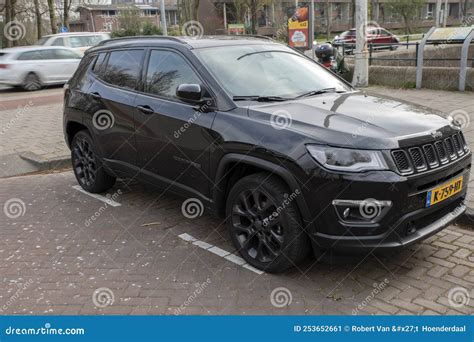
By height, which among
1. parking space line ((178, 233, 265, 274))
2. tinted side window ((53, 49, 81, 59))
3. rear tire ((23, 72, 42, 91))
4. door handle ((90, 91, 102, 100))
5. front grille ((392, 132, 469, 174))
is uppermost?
door handle ((90, 91, 102, 100))

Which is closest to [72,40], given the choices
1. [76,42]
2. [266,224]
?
[76,42]

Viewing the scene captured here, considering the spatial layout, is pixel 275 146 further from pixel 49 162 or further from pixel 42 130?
pixel 42 130

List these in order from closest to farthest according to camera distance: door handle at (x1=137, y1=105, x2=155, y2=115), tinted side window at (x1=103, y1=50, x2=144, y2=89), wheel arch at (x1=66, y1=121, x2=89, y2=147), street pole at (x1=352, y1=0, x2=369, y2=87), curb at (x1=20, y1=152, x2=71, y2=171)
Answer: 1. door handle at (x1=137, y1=105, x2=155, y2=115)
2. tinted side window at (x1=103, y1=50, x2=144, y2=89)
3. wheel arch at (x1=66, y1=121, x2=89, y2=147)
4. curb at (x1=20, y1=152, x2=71, y2=171)
5. street pole at (x1=352, y1=0, x2=369, y2=87)

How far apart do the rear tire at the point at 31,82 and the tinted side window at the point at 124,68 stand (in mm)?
13927

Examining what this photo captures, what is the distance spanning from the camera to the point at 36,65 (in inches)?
702

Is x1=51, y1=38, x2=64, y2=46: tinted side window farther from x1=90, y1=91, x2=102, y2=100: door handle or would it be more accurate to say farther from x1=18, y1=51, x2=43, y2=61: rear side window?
x1=90, y1=91, x2=102, y2=100: door handle

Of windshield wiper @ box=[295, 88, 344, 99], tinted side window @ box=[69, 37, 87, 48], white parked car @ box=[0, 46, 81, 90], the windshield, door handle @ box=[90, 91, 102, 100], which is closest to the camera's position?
the windshield

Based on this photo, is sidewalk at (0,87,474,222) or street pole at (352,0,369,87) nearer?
sidewalk at (0,87,474,222)

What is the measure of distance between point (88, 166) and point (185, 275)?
8.92 feet

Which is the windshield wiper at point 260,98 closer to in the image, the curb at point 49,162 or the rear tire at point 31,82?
the curb at point 49,162

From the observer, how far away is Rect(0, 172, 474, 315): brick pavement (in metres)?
3.44

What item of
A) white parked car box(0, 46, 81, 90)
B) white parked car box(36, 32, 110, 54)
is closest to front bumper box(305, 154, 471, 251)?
white parked car box(0, 46, 81, 90)

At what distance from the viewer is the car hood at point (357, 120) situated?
332cm
